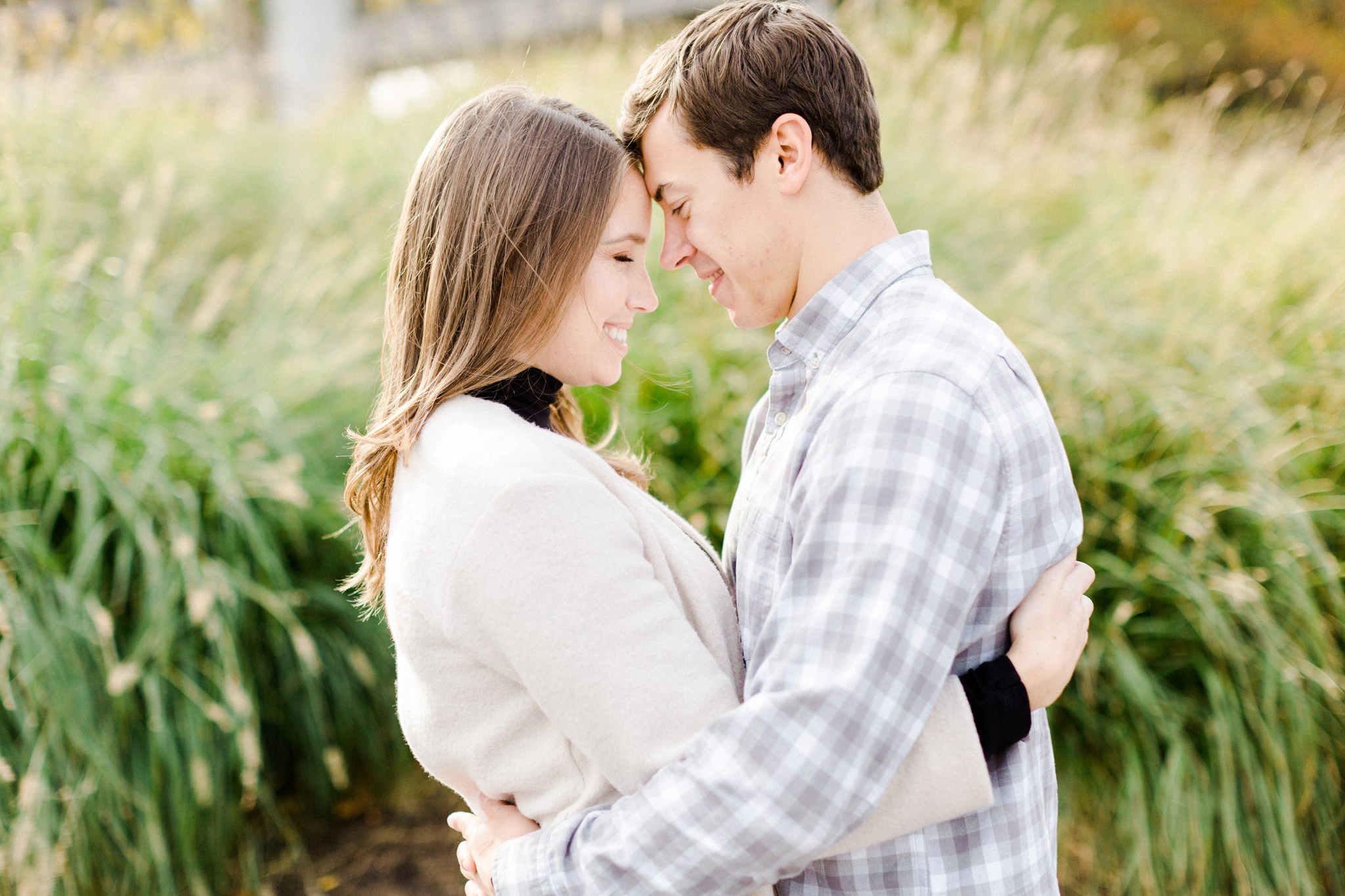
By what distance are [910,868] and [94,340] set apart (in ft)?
10.3

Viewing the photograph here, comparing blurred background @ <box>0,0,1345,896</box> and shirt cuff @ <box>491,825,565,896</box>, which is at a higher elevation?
shirt cuff @ <box>491,825,565,896</box>

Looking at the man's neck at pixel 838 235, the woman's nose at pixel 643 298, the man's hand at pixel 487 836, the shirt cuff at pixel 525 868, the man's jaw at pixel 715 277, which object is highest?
the man's neck at pixel 838 235

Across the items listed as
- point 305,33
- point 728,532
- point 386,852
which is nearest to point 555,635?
point 728,532

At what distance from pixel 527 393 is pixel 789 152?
550mm

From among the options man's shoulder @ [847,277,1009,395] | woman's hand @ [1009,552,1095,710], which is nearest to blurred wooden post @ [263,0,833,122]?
man's shoulder @ [847,277,1009,395]

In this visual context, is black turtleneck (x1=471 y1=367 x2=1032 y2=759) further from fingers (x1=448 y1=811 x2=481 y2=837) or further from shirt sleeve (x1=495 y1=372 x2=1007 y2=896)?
fingers (x1=448 y1=811 x2=481 y2=837)

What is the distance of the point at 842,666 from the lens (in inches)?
43.0

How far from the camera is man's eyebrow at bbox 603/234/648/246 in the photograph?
156 centimetres

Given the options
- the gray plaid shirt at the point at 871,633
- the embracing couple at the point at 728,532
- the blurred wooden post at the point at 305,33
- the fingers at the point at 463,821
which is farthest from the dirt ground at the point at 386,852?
the blurred wooden post at the point at 305,33

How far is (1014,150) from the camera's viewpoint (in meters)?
5.81

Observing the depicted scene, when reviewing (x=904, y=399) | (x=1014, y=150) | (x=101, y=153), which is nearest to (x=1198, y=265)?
(x=1014, y=150)

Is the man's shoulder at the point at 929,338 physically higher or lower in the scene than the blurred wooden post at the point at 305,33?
higher

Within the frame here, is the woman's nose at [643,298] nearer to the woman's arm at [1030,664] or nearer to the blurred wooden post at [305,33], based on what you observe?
the woman's arm at [1030,664]

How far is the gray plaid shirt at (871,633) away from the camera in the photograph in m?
1.09
